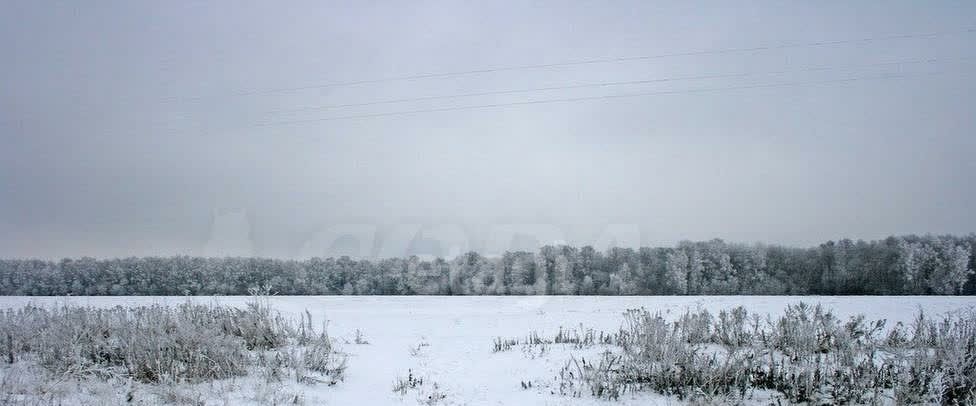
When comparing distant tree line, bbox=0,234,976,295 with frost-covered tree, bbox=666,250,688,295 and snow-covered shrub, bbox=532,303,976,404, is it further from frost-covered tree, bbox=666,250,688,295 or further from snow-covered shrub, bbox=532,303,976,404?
snow-covered shrub, bbox=532,303,976,404

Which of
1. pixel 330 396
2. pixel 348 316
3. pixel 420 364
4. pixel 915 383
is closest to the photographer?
pixel 915 383

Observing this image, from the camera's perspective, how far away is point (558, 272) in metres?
61.6

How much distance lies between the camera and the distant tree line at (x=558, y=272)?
53281 mm

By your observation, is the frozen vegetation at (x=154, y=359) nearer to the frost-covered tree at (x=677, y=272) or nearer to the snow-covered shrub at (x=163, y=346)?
the snow-covered shrub at (x=163, y=346)

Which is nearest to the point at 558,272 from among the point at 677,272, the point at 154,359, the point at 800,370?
the point at 677,272

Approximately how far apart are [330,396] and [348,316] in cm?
1768

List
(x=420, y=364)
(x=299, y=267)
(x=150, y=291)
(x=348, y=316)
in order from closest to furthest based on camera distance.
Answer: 1. (x=420, y=364)
2. (x=348, y=316)
3. (x=150, y=291)
4. (x=299, y=267)

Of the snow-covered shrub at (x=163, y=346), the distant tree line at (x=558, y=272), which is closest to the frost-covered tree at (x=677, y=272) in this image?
the distant tree line at (x=558, y=272)

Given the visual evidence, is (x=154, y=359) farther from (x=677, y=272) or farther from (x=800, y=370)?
(x=677, y=272)

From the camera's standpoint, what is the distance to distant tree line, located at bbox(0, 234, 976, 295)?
53.3 meters

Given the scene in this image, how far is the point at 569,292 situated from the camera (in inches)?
2271

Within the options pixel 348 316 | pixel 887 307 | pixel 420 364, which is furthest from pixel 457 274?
pixel 420 364

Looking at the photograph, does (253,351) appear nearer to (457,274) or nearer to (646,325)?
(646,325)

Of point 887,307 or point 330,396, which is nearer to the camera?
Result: point 330,396
